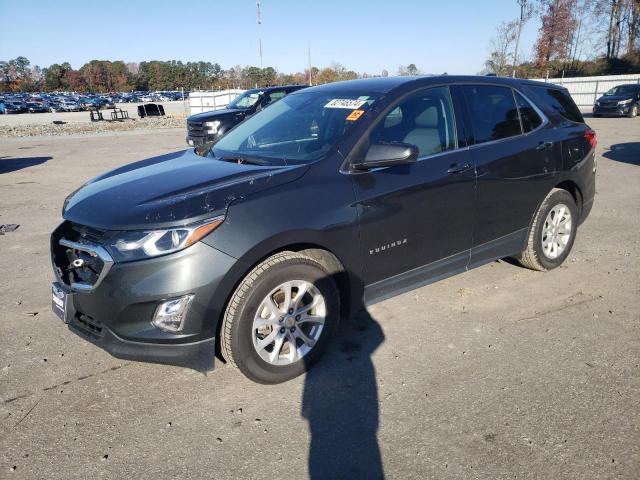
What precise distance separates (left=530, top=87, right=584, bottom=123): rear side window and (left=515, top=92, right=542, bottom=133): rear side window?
0.96 ft

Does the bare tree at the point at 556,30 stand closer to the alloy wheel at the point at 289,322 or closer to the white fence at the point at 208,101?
the white fence at the point at 208,101

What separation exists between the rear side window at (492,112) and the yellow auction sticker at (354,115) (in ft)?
3.44

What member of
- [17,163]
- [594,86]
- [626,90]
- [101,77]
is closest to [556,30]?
[594,86]

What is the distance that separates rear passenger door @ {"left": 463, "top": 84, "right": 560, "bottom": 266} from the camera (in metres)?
3.87

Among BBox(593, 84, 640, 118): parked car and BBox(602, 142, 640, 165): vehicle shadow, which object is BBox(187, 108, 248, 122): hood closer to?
BBox(602, 142, 640, 165): vehicle shadow

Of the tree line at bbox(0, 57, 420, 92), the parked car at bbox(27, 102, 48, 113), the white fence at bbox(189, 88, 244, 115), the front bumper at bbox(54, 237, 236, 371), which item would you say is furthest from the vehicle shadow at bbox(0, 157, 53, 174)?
the tree line at bbox(0, 57, 420, 92)

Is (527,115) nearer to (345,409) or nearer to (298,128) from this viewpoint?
(298,128)

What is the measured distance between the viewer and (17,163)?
1333 cm

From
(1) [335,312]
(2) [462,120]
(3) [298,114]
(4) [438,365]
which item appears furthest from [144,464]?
(2) [462,120]

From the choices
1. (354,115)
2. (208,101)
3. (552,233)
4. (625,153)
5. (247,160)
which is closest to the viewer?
(354,115)

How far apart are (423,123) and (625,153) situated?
11373 mm

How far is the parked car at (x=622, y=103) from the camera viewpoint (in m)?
23.6

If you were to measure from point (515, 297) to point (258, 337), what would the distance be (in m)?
2.41

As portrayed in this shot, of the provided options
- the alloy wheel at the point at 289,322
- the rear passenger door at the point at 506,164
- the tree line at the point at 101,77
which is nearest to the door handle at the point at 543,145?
the rear passenger door at the point at 506,164
